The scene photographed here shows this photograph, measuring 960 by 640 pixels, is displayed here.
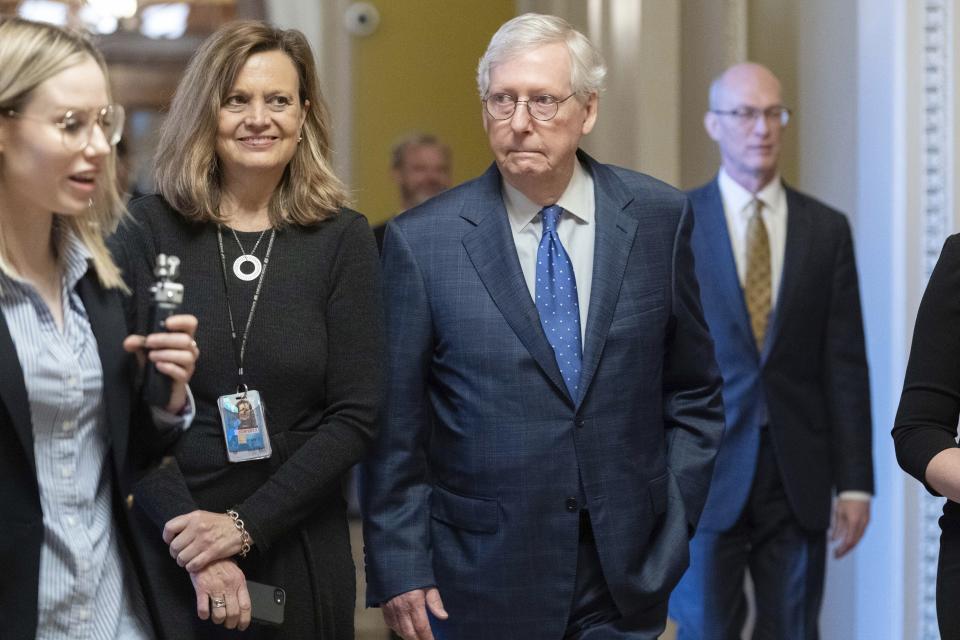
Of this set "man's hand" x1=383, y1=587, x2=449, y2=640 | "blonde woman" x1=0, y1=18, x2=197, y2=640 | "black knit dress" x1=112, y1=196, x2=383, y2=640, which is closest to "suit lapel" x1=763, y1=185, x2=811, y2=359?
"man's hand" x1=383, y1=587, x2=449, y2=640

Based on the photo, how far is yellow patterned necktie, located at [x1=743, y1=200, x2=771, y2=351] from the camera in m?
4.41

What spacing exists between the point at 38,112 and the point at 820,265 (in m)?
2.81

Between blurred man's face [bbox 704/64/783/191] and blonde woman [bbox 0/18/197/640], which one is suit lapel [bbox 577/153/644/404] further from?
blurred man's face [bbox 704/64/783/191]

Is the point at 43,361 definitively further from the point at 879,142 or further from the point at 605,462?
the point at 879,142

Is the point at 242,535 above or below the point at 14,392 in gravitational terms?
below

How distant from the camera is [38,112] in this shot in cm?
220

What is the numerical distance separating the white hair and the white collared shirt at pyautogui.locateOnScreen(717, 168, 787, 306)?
1537mm

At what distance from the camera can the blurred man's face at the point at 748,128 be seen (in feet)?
15.0

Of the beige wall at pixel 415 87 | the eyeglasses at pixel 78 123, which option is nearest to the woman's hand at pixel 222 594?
the eyeglasses at pixel 78 123

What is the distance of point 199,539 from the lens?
2.61m

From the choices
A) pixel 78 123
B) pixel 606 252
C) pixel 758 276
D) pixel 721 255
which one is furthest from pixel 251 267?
pixel 758 276

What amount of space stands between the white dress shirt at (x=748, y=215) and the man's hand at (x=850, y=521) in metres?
0.74

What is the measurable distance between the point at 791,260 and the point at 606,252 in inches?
61.0

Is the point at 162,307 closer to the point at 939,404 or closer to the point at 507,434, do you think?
the point at 507,434
